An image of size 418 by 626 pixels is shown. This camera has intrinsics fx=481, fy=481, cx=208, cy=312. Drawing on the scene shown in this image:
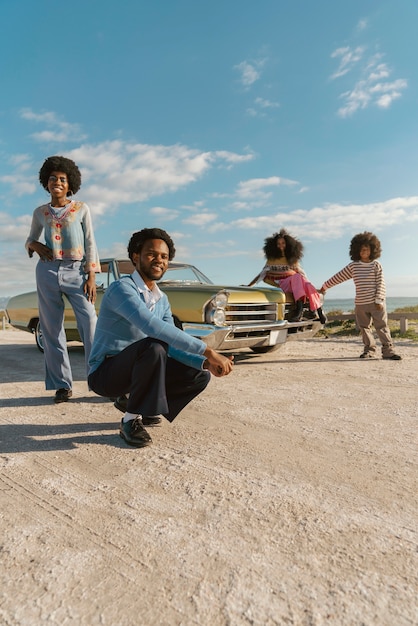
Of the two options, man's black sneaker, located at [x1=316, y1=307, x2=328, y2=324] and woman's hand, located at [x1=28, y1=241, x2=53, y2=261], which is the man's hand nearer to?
woman's hand, located at [x1=28, y1=241, x2=53, y2=261]

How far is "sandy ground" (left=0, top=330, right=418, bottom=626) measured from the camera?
1.41 metres

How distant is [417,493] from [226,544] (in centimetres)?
99

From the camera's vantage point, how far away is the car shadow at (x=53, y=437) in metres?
2.90

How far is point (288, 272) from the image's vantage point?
698 cm

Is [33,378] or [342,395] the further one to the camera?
[33,378]

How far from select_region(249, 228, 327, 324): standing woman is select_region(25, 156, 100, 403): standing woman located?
3.23m

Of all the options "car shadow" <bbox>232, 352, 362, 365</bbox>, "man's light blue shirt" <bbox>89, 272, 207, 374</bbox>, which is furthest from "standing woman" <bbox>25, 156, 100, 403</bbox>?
"car shadow" <bbox>232, 352, 362, 365</bbox>

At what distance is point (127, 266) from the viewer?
6672mm

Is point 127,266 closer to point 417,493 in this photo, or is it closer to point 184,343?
point 184,343

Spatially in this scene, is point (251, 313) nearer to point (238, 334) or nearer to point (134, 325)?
point (238, 334)

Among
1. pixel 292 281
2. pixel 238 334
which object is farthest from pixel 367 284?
pixel 238 334

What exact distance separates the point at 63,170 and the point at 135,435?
250 centimetres

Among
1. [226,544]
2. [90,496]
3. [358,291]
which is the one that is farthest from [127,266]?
[226,544]

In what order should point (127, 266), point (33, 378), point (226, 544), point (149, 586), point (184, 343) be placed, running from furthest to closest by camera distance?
point (127, 266) → point (33, 378) → point (184, 343) → point (226, 544) → point (149, 586)
